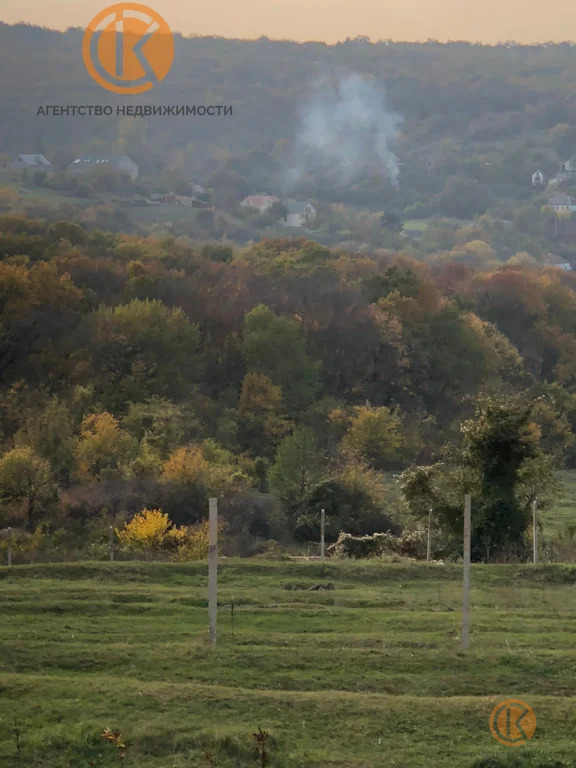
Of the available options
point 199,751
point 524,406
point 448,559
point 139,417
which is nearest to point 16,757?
point 199,751

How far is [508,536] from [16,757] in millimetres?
20499

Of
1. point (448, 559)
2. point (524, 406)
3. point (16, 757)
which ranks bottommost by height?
point (16, 757)

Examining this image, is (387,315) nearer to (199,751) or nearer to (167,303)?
(167,303)

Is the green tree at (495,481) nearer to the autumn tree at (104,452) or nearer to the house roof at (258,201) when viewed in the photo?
the autumn tree at (104,452)

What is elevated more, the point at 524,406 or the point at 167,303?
the point at 167,303

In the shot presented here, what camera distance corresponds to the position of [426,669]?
18.6 metres

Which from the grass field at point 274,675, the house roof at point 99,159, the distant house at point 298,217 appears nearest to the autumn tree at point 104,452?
the grass field at point 274,675

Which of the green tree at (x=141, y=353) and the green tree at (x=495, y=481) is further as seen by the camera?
the green tree at (x=141, y=353)

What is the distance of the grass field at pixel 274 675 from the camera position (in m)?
15.8

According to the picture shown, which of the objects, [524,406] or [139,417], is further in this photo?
[139,417]

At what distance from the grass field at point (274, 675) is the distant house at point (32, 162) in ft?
441

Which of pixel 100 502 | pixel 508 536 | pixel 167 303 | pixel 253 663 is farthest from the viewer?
pixel 167 303

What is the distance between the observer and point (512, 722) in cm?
1667

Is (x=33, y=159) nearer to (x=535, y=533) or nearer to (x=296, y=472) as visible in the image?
(x=296, y=472)
